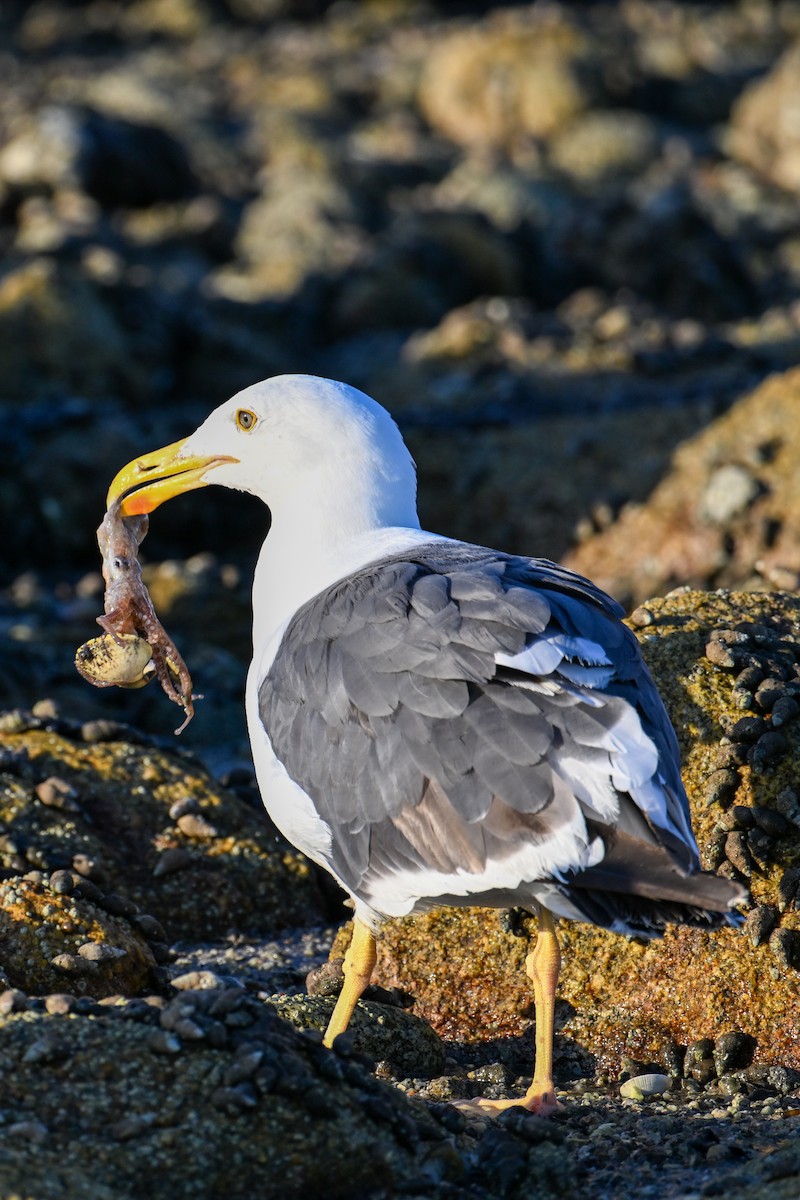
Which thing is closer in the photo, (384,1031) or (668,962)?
(384,1031)

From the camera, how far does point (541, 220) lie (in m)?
19.9

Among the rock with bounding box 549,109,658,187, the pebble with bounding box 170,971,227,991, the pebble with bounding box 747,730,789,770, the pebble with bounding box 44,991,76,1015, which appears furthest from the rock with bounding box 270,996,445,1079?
the rock with bounding box 549,109,658,187

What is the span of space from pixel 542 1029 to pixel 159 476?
97.5 inches

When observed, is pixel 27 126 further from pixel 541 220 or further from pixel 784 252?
pixel 784 252

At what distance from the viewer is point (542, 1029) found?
15.8 feet

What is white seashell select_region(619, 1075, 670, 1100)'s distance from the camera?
195 inches

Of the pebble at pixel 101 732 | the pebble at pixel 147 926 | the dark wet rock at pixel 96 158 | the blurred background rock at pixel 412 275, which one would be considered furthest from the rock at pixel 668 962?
the dark wet rock at pixel 96 158

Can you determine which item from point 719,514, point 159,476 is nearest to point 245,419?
point 159,476

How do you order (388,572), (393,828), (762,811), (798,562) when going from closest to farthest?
(393,828), (388,572), (762,811), (798,562)

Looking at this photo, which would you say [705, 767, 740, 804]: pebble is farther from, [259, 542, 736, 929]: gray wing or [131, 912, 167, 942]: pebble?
[131, 912, 167, 942]: pebble

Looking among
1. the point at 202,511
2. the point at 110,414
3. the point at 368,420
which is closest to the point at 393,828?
the point at 368,420

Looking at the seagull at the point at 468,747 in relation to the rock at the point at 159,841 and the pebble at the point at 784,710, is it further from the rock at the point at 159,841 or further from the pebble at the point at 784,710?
the rock at the point at 159,841

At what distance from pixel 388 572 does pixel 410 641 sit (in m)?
0.38

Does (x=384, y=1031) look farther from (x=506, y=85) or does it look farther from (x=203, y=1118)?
(x=506, y=85)
